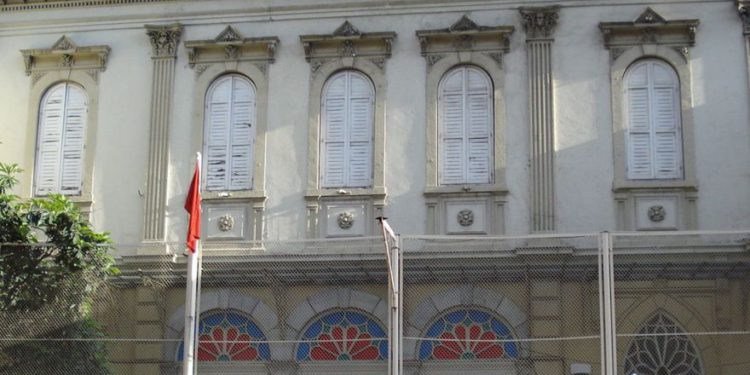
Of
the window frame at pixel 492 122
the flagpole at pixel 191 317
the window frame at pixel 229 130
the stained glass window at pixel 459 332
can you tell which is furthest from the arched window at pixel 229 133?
the flagpole at pixel 191 317

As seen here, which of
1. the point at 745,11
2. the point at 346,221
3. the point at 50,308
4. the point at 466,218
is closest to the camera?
the point at 50,308

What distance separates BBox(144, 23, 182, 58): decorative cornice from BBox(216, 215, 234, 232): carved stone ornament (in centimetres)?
344

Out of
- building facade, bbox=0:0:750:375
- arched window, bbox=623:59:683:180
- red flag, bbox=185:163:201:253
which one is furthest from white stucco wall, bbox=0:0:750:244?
red flag, bbox=185:163:201:253

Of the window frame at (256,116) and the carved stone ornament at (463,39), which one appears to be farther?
the window frame at (256,116)

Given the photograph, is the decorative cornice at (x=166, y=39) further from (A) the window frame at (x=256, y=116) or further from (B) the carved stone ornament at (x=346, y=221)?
(B) the carved stone ornament at (x=346, y=221)

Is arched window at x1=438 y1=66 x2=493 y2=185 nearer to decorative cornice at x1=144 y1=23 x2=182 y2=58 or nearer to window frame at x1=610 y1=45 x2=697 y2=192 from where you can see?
window frame at x1=610 y1=45 x2=697 y2=192

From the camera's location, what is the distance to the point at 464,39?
22.5 meters

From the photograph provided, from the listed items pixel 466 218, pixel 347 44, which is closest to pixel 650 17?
pixel 466 218

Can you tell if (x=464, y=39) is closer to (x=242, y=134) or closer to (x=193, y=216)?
(x=242, y=134)

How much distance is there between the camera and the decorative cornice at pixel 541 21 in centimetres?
2223

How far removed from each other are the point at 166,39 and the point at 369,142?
4536 mm

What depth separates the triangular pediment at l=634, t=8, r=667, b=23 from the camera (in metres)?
22.0

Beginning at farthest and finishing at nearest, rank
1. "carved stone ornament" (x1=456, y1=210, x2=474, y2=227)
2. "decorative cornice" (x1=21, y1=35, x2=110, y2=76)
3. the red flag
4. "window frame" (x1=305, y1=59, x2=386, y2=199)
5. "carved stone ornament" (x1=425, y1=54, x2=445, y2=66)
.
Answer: "decorative cornice" (x1=21, y1=35, x2=110, y2=76)
"carved stone ornament" (x1=425, y1=54, x2=445, y2=66)
"window frame" (x1=305, y1=59, x2=386, y2=199)
"carved stone ornament" (x1=456, y1=210, x2=474, y2=227)
the red flag

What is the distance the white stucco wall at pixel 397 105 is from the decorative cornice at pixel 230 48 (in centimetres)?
21
